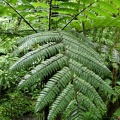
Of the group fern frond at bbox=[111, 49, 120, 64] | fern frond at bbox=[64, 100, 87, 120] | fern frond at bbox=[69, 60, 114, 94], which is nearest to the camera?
fern frond at bbox=[64, 100, 87, 120]

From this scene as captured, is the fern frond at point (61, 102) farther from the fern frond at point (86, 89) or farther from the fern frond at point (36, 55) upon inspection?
the fern frond at point (36, 55)

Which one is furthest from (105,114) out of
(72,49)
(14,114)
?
(72,49)

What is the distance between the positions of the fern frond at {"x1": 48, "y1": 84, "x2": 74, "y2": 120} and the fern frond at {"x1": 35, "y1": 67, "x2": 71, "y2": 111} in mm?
25

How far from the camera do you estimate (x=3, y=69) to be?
3.95 meters

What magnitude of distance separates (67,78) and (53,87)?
6 centimetres

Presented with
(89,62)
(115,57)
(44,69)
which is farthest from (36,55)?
(115,57)

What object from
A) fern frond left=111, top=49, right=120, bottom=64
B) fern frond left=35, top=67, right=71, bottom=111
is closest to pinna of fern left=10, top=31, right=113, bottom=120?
fern frond left=35, top=67, right=71, bottom=111

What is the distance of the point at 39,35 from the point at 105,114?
207 centimetres

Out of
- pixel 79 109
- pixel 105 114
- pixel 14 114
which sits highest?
pixel 79 109

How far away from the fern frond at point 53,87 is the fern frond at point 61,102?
25 millimetres

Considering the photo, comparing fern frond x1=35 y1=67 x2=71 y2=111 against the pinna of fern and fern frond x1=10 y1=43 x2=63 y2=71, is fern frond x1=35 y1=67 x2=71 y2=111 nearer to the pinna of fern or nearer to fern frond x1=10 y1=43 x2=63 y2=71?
the pinna of fern

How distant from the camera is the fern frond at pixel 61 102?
66cm

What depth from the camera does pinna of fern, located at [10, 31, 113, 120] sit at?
68 cm

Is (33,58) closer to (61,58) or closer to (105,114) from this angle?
(61,58)
